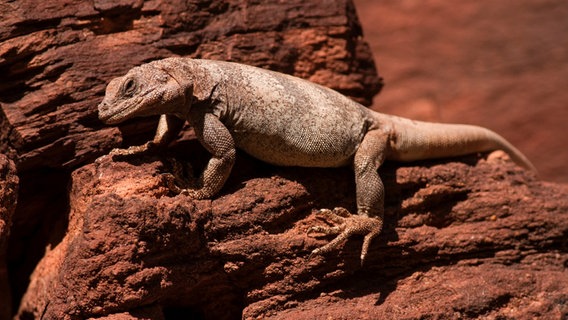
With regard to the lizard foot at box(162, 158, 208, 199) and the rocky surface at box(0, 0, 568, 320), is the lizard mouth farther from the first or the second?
the lizard foot at box(162, 158, 208, 199)

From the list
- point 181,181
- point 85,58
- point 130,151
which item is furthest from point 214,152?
point 85,58

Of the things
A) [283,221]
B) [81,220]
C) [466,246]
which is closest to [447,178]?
[466,246]

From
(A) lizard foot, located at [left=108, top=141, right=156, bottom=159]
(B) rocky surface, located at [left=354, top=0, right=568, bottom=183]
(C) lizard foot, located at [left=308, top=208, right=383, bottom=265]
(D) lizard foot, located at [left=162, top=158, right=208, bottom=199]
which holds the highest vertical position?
(A) lizard foot, located at [left=108, top=141, right=156, bottom=159]

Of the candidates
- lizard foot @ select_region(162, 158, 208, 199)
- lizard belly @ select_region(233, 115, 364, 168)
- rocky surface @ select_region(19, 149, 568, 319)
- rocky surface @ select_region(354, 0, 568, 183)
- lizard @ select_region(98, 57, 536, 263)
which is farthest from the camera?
rocky surface @ select_region(354, 0, 568, 183)

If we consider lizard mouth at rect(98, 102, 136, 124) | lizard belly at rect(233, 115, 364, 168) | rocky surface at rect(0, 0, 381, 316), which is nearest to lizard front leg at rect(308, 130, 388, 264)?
lizard belly at rect(233, 115, 364, 168)

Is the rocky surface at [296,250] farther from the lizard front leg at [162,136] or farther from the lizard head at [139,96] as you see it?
the lizard head at [139,96]

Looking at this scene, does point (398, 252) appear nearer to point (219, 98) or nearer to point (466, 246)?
point (466, 246)

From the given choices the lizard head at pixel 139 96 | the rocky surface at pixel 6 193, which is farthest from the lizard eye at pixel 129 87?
A: the rocky surface at pixel 6 193

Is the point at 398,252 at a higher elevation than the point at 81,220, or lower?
lower
